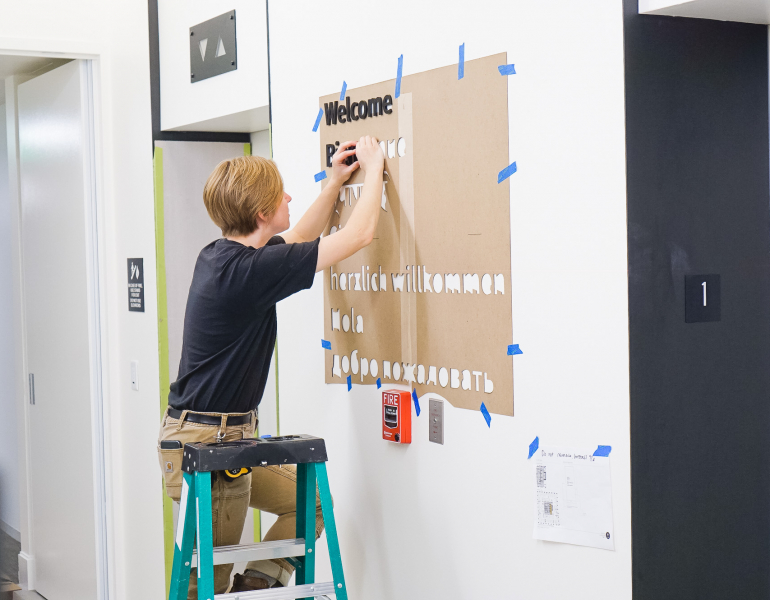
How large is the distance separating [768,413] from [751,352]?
14 centimetres

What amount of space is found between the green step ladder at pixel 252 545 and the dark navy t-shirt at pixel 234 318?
198 mm

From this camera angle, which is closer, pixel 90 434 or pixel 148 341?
pixel 148 341

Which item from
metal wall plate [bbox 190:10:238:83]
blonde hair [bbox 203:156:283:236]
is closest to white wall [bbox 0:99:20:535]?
metal wall plate [bbox 190:10:238:83]

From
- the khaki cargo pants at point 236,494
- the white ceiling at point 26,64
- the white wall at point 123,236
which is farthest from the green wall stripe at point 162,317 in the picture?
the khaki cargo pants at point 236,494

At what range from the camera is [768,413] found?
6.08ft

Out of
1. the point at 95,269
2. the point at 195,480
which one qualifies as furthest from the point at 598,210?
the point at 95,269

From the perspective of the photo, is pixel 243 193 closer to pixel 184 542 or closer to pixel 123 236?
pixel 184 542

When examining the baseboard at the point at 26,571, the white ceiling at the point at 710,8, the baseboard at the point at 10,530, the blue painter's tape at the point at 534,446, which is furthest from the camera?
the baseboard at the point at 10,530

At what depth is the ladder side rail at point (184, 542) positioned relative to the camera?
213 cm

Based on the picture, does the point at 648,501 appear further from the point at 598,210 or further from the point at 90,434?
the point at 90,434

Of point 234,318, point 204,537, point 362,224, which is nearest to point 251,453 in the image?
point 204,537

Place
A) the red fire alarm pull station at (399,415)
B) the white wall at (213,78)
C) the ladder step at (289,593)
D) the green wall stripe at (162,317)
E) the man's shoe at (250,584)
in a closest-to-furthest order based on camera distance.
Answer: the ladder step at (289,593) < the red fire alarm pull station at (399,415) < the man's shoe at (250,584) < the white wall at (213,78) < the green wall stripe at (162,317)

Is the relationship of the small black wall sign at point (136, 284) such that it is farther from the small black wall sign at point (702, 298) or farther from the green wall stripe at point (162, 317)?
the small black wall sign at point (702, 298)

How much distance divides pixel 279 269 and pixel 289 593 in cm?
78
